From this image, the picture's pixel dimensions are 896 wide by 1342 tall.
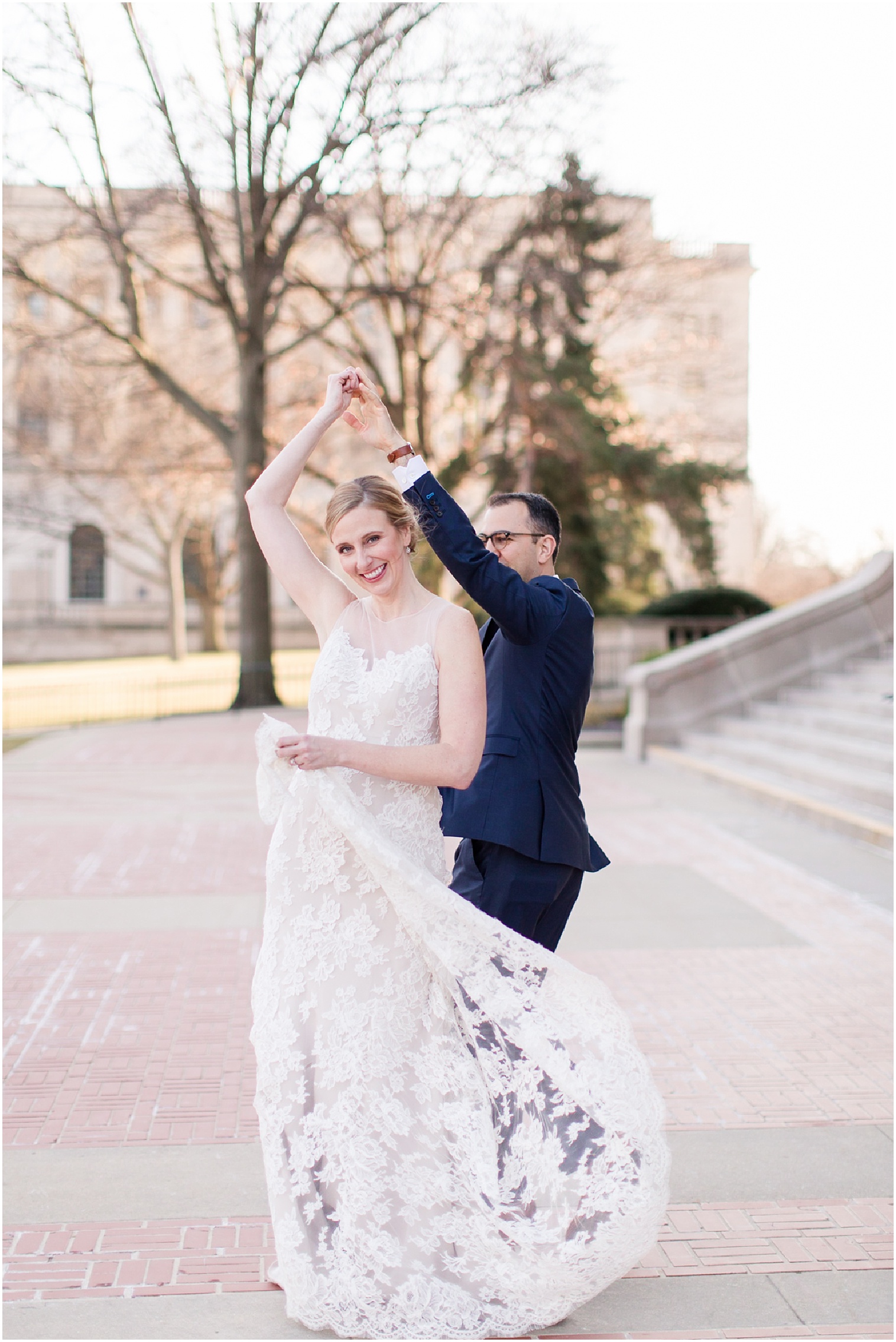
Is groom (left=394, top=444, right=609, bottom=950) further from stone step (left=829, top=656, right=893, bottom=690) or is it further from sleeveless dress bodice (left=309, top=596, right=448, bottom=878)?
stone step (left=829, top=656, right=893, bottom=690)

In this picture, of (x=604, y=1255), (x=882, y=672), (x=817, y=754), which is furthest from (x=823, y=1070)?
(x=882, y=672)

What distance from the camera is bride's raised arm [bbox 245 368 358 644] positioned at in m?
3.25

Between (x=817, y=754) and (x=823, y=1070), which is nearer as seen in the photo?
(x=823, y=1070)

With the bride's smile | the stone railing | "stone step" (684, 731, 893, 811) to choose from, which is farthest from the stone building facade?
the bride's smile

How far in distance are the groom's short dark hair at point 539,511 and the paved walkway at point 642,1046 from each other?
2165mm

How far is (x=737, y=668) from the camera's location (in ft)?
50.6

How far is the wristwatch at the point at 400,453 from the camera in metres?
3.34

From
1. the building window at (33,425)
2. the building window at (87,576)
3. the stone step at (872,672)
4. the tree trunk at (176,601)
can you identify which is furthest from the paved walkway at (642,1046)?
the building window at (87,576)

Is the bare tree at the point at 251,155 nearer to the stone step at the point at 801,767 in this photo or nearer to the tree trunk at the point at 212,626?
the stone step at the point at 801,767

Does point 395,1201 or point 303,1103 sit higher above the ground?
point 303,1103

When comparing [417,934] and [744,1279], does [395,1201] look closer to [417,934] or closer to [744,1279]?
[417,934]

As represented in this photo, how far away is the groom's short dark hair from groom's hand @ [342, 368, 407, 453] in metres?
0.42

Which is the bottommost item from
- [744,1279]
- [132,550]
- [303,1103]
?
[744,1279]

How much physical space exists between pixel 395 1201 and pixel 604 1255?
545 millimetres
